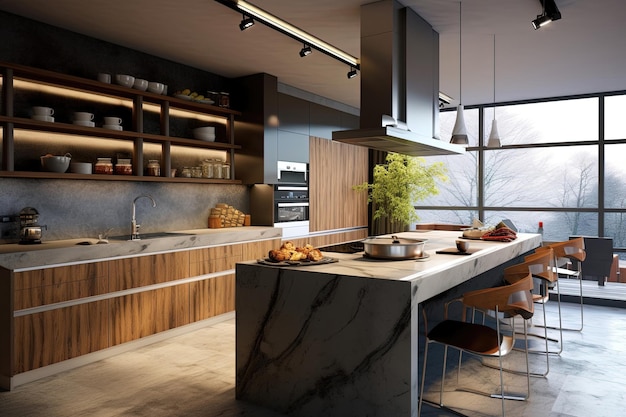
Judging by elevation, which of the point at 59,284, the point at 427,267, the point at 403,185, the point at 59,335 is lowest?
the point at 59,335

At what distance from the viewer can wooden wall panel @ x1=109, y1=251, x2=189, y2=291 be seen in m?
3.86

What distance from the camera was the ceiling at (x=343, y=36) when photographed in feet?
11.9

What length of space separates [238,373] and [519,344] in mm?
2575

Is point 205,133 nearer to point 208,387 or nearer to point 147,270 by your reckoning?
point 147,270

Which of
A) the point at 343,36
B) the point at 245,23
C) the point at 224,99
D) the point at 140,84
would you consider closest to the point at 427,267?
the point at 245,23

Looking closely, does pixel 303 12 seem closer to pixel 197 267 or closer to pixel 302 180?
pixel 197 267

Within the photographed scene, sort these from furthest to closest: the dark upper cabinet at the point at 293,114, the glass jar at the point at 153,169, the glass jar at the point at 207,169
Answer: the dark upper cabinet at the point at 293,114, the glass jar at the point at 207,169, the glass jar at the point at 153,169

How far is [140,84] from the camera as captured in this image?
176 inches

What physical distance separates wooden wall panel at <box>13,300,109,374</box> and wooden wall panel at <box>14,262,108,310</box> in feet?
0.29

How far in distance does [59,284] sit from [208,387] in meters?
1.31

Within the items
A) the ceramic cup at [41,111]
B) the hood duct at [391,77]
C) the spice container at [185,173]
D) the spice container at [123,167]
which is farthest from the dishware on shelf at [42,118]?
the hood duct at [391,77]

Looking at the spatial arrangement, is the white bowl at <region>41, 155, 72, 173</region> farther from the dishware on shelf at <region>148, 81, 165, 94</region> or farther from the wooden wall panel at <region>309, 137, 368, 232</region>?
the wooden wall panel at <region>309, 137, 368, 232</region>

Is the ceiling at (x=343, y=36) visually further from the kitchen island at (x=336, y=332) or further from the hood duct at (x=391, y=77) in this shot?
the kitchen island at (x=336, y=332)

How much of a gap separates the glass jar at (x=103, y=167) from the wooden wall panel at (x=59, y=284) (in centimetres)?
94
